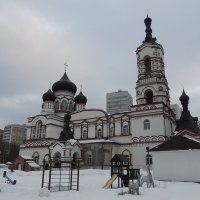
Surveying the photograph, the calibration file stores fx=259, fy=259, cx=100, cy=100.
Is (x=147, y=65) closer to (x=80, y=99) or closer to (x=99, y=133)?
(x=99, y=133)

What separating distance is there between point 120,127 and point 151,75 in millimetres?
8945

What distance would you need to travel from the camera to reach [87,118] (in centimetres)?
4331

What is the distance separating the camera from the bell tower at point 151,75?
118 ft

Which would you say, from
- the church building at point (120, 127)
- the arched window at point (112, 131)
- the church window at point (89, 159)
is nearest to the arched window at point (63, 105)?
the church building at point (120, 127)

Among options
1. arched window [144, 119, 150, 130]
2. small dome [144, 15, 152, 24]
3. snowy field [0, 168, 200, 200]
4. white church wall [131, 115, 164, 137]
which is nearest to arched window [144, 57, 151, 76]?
small dome [144, 15, 152, 24]

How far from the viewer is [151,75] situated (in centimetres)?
3659

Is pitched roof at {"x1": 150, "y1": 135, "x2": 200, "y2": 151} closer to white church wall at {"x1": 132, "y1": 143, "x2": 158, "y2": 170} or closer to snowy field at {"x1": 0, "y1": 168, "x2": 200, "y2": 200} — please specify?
snowy field at {"x1": 0, "y1": 168, "x2": 200, "y2": 200}

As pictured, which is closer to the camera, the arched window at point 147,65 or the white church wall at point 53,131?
the arched window at point 147,65

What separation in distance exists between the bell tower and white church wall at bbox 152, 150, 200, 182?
1474 centimetres

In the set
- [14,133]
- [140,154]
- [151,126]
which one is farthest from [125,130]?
[14,133]

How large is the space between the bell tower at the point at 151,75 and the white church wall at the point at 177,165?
580 inches

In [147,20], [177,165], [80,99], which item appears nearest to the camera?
[177,165]

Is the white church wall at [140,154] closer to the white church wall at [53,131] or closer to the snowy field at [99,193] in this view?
the white church wall at [53,131]

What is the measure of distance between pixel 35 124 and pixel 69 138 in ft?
25.9
